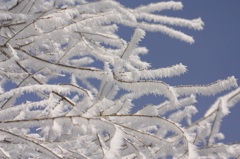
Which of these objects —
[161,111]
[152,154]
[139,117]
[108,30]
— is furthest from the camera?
[108,30]

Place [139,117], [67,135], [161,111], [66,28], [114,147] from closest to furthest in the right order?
[114,147], [139,117], [66,28], [67,135], [161,111]

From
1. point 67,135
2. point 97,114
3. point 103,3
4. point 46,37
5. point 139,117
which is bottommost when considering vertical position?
point 67,135

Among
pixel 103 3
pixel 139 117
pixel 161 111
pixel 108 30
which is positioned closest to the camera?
pixel 139 117

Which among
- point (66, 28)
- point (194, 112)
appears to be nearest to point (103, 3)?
point (66, 28)

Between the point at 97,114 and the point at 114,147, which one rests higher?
the point at 114,147

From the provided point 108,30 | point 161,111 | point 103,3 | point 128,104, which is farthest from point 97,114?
point 108,30

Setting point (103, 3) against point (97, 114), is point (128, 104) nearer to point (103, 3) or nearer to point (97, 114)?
point (97, 114)

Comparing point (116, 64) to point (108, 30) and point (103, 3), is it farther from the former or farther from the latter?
point (108, 30)

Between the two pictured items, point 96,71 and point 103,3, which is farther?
point 103,3

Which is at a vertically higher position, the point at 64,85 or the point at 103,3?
the point at 103,3
